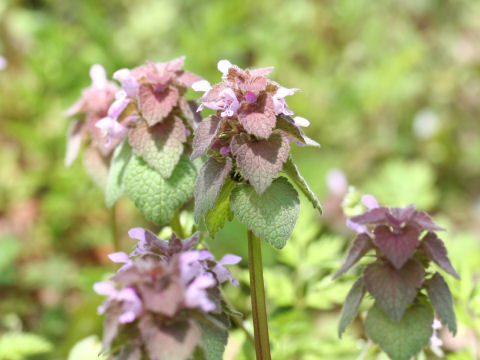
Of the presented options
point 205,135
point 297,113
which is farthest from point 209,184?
point 297,113

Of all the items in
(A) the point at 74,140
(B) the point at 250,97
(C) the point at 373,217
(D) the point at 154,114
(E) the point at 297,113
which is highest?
(E) the point at 297,113

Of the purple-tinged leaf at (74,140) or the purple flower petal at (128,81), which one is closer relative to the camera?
the purple flower petal at (128,81)

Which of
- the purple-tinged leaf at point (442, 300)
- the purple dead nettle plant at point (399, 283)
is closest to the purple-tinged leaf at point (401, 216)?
the purple dead nettle plant at point (399, 283)

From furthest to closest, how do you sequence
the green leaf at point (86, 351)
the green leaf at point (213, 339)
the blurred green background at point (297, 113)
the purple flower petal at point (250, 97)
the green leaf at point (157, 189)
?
1. the blurred green background at point (297, 113)
2. the green leaf at point (86, 351)
3. the green leaf at point (157, 189)
4. the purple flower petal at point (250, 97)
5. the green leaf at point (213, 339)

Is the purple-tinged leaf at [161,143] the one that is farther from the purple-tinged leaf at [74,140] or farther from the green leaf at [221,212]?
the purple-tinged leaf at [74,140]

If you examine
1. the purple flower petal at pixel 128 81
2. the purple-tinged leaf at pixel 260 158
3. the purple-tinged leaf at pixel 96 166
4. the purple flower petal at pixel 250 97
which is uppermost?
the purple-tinged leaf at pixel 96 166

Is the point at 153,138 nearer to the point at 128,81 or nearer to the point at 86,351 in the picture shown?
the point at 128,81

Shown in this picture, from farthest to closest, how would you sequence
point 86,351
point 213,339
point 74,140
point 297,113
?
1. point 297,113
2. point 74,140
3. point 86,351
4. point 213,339
